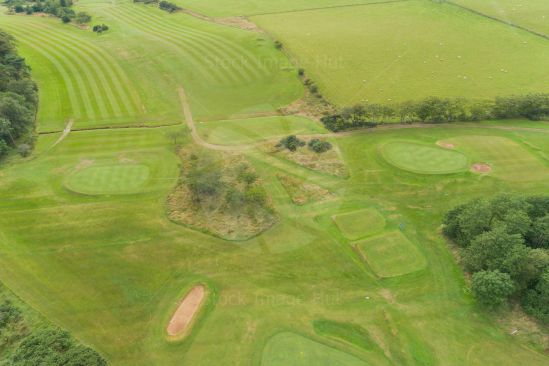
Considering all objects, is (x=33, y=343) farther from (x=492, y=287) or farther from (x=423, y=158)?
(x=423, y=158)

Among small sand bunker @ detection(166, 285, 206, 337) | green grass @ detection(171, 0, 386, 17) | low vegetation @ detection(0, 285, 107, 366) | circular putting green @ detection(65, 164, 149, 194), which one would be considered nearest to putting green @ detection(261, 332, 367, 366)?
small sand bunker @ detection(166, 285, 206, 337)

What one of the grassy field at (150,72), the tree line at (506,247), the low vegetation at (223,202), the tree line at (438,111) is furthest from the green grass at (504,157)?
the low vegetation at (223,202)

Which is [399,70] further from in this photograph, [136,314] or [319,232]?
[136,314]

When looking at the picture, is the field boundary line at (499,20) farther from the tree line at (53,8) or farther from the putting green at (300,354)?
the tree line at (53,8)

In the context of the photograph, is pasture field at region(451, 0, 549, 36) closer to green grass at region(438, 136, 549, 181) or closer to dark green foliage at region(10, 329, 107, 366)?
green grass at region(438, 136, 549, 181)

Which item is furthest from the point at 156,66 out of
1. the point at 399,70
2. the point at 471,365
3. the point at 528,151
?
the point at 471,365

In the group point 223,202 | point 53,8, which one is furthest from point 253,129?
point 53,8
